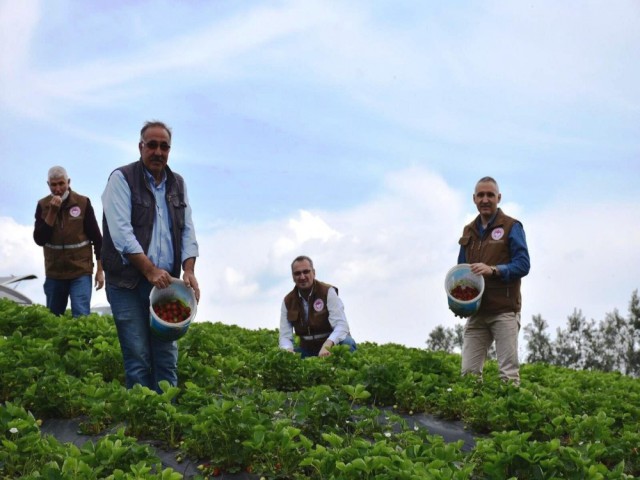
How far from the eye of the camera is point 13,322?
25.7ft

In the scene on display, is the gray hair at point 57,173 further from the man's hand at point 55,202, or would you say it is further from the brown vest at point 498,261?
the brown vest at point 498,261

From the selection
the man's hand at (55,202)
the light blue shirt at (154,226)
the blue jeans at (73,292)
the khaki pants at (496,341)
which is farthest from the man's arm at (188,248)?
the blue jeans at (73,292)

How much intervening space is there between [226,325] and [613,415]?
7.12 meters

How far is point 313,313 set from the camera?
23.7 feet

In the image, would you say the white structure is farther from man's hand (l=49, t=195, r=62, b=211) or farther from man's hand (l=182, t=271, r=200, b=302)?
man's hand (l=182, t=271, r=200, b=302)

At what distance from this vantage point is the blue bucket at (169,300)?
16.4 feet

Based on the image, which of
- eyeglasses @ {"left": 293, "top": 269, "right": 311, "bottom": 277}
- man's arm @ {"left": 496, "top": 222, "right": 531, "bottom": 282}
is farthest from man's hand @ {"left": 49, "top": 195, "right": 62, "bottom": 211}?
man's arm @ {"left": 496, "top": 222, "right": 531, "bottom": 282}

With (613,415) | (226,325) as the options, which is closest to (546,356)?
(226,325)

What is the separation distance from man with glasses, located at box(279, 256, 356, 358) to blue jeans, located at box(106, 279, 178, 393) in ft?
5.83

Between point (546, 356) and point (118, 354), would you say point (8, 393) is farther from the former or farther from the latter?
point (546, 356)

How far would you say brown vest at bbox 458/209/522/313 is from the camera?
6559mm

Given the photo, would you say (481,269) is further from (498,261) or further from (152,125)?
(152,125)

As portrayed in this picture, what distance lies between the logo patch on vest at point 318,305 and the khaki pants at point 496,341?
53.2 inches

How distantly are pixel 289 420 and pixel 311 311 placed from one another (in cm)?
286
